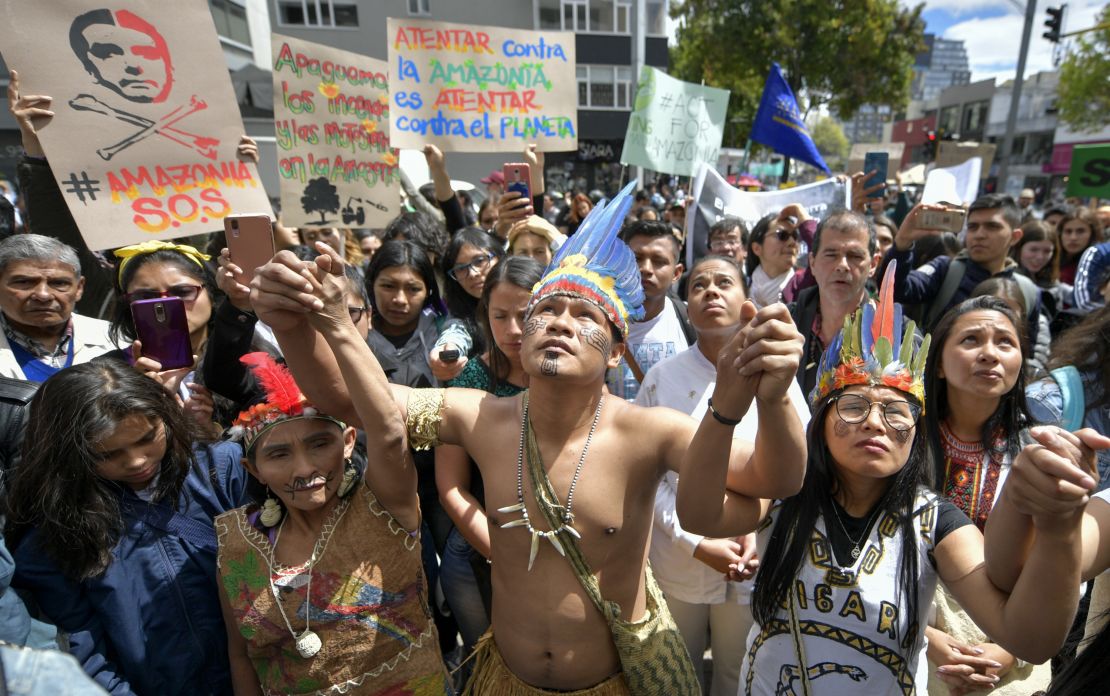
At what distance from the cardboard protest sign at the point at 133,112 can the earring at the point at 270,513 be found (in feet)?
5.13

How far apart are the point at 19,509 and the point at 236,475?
0.58 meters

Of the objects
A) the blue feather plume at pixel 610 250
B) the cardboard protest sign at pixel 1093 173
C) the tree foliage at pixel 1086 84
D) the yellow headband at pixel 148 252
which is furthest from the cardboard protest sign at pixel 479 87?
the tree foliage at pixel 1086 84

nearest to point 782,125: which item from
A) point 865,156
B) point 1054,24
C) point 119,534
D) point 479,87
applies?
point 865,156

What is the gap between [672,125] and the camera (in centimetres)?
619

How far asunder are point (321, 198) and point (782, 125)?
469 centimetres

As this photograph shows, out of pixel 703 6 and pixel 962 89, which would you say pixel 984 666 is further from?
pixel 962 89

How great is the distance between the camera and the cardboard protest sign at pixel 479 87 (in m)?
4.38

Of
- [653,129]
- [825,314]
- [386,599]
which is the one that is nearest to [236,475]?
Result: [386,599]

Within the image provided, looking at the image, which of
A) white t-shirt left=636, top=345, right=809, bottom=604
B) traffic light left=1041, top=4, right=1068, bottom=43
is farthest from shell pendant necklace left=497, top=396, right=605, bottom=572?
traffic light left=1041, top=4, right=1068, bottom=43

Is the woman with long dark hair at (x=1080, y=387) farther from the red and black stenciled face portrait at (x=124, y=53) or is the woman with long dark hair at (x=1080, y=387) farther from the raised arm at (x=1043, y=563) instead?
the red and black stenciled face portrait at (x=124, y=53)

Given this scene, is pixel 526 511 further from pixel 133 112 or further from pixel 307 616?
pixel 133 112

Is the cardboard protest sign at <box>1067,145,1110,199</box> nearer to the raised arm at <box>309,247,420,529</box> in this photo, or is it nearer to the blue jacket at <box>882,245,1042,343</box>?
the blue jacket at <box>882,245,1042,343</box>

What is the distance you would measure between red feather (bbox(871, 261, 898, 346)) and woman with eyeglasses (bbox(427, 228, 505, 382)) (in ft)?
5.56

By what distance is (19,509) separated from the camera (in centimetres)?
175
